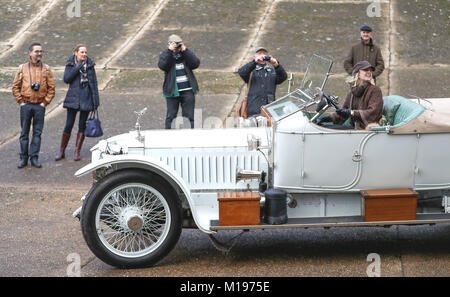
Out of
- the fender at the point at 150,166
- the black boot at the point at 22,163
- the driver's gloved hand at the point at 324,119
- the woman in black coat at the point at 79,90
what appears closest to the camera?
the fender at the point at 150,166

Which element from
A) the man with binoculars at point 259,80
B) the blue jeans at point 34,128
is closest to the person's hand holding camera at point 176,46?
the man with binoculars at point 259,80

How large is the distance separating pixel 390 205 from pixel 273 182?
1.00 metres

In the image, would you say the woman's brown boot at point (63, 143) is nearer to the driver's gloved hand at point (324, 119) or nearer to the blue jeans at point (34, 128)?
the blue jeans at point (34, 128)

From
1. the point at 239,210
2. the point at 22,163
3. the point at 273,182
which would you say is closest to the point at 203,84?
the point at 22,163

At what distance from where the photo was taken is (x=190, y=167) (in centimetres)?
656

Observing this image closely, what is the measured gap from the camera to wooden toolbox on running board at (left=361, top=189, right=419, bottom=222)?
627 centimetres

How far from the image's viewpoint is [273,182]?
6484mm

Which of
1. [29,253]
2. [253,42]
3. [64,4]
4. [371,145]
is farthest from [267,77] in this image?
[64,4]

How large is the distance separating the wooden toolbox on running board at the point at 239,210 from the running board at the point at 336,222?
5 centimetres

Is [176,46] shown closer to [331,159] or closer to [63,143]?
[63,143]

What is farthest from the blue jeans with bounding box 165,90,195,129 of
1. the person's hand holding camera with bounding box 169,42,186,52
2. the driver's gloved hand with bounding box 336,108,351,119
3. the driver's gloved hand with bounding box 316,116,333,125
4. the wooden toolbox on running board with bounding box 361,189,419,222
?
the wooden toolbox on running board with bounding box 361,189,419,222

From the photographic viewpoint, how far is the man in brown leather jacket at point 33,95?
9914 millimetres

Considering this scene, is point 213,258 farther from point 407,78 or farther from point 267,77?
point 407,78

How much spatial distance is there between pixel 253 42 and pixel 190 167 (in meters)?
8.35
